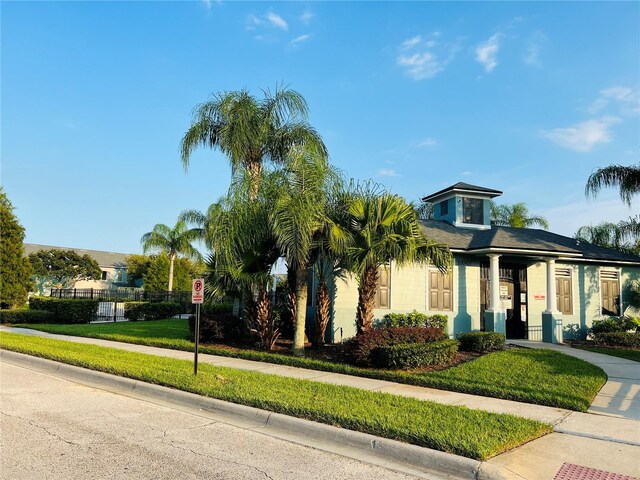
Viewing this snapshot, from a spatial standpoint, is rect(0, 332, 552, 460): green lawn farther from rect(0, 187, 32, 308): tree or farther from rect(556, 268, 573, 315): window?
rect(0, 187, 32, 308): tree

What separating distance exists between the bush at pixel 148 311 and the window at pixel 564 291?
65.4ft

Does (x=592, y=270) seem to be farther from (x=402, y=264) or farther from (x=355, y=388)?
(x=355, y=388)

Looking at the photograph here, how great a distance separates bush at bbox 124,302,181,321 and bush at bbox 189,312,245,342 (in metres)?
13.1

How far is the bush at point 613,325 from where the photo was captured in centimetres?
1669

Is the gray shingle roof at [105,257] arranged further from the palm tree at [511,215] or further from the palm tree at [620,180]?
the palm tree at [620,180]

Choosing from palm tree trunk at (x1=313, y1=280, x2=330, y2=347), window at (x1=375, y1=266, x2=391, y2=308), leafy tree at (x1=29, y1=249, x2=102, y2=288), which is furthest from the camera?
leafy tree at (x1=29, y1=249, x2=102, y2=288)

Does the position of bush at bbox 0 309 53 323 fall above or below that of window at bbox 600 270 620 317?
below

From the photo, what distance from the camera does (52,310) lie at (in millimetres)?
24031

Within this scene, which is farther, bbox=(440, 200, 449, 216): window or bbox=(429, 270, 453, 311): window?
bbox=(440, 200, 449, 216): window

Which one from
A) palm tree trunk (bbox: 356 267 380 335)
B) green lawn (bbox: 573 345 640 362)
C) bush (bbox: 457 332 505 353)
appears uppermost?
palm tree trunk (bbox: 356 267 380 335)

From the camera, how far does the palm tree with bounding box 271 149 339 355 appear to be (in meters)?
11.2

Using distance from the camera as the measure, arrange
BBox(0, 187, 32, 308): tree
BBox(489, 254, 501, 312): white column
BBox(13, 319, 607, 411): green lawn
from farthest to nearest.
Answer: BBox(0, 187, 32, 308): tree
BBox(489, 254, 501, 312): white column
BBox(13, 319, 607, 411): green lawn

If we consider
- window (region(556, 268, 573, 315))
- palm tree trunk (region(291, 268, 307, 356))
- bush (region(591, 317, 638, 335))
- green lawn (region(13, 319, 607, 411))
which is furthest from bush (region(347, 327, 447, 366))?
bush (region(591, 317, 638, 335))

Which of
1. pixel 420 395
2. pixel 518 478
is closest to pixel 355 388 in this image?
pixel 420 395
